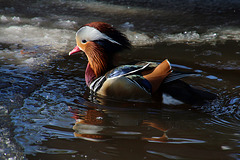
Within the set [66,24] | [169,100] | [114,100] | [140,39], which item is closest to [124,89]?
[114,100]

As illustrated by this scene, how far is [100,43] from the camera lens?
4102 millimetres

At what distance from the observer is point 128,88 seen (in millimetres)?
3654

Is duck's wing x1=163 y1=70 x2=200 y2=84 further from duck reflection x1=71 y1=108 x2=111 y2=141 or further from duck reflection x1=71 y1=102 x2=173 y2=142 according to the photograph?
duck reflection x1=71 y1=108 x2=111 y2=141

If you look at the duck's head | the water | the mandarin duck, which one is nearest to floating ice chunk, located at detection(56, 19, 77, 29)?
the water

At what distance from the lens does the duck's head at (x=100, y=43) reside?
398cm

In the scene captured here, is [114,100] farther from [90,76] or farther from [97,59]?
[97,59]

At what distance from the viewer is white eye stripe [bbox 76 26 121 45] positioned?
13.1 feet

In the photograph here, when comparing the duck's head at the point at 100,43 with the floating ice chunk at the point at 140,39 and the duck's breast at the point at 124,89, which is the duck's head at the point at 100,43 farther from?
the floating ice chunk at the point at 140,39

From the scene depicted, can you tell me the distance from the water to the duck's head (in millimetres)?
349

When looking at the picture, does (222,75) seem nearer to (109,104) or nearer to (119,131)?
(109,104)

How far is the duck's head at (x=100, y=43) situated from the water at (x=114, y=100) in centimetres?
35

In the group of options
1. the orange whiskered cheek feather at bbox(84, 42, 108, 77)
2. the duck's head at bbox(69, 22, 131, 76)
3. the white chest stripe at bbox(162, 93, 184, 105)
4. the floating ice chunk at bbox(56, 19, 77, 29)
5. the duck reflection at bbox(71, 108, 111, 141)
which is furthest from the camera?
the floating ice chunk at bbox(56, 19, 77, 29)

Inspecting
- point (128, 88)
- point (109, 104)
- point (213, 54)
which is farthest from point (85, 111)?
point (213, 54)

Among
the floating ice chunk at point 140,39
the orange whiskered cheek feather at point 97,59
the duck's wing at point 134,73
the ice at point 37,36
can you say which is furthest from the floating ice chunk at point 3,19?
the duck's wing at point 134,73
